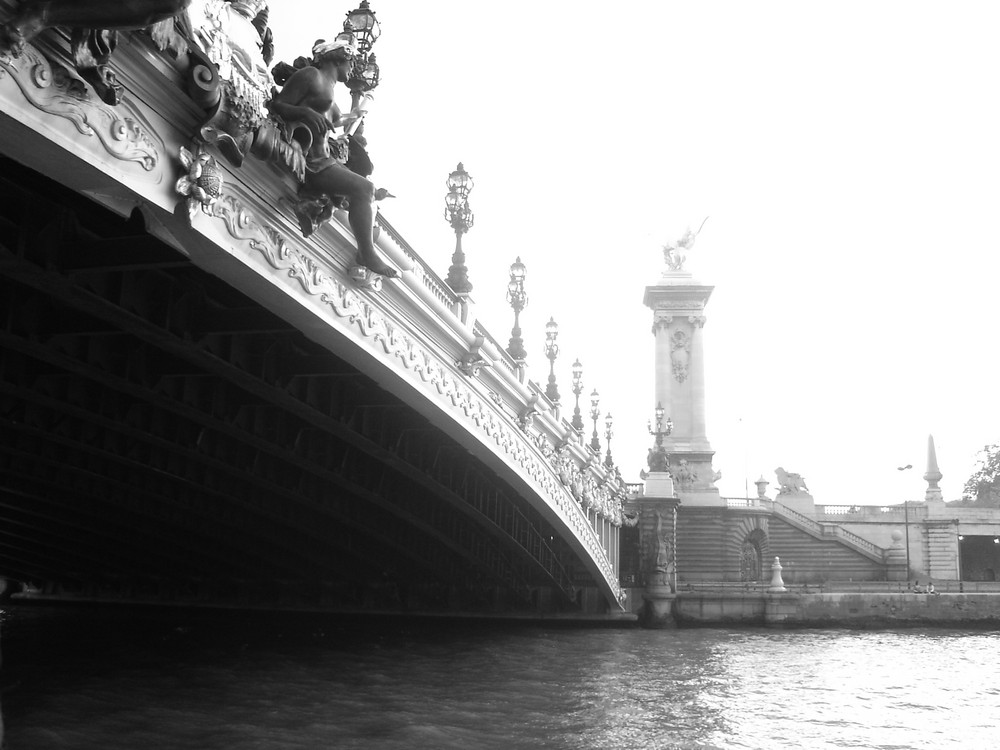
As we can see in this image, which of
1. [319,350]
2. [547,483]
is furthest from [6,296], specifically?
[547,483]

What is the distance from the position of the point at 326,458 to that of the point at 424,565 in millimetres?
10153

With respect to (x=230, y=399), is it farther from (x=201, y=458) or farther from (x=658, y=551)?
(x=658, y=551)

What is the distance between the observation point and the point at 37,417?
19156 millimetres

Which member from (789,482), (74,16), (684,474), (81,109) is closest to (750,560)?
(684,474)

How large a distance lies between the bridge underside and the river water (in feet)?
8.98

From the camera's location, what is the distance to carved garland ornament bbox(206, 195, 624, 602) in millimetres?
11281

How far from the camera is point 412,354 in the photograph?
16.1m

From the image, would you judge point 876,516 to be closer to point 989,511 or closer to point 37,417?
point 989,511

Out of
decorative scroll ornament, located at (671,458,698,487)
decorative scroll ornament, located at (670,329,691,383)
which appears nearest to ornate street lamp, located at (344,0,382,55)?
decorative scroll ornament, located at (671,458,698,487)

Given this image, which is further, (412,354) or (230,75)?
(412,354)

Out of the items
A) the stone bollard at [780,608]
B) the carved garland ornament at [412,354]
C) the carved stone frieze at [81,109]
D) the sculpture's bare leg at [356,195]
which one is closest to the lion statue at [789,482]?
the stone bollard at [780,608]

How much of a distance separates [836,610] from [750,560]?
24078mm

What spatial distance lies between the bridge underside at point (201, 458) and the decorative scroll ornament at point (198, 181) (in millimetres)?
1257

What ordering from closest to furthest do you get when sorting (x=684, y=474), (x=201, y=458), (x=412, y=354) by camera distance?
(x=412, y=354)
(x=201, y=458)
(x=684, y=474)
